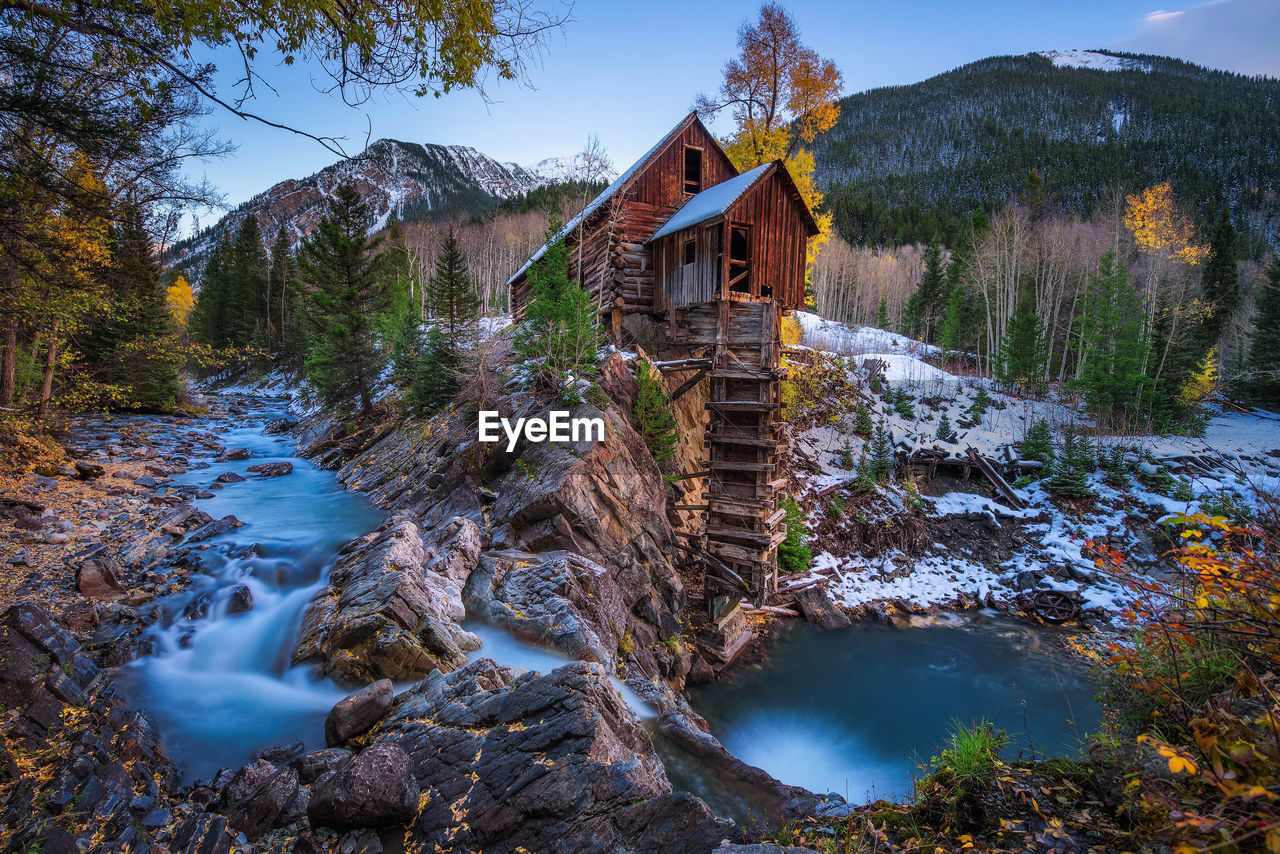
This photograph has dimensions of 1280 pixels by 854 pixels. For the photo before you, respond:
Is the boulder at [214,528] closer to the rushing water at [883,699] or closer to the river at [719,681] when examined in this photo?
the river at [719,681]

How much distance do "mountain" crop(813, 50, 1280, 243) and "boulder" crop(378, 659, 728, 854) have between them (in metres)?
71.6

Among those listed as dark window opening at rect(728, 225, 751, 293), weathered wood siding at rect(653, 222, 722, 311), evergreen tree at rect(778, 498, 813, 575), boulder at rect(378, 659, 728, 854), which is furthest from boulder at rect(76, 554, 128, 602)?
evergreen tree at rect(778, 498, 813, 575)

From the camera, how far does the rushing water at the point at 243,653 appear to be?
572 cm

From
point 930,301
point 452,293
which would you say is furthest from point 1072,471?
point 930,301

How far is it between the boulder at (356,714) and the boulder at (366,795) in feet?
3.78

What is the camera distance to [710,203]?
15.6m

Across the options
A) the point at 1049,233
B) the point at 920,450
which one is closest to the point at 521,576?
the point at 920,450

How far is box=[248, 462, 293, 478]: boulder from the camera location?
16531 mm

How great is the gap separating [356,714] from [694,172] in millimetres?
19542

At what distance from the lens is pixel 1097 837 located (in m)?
3.13

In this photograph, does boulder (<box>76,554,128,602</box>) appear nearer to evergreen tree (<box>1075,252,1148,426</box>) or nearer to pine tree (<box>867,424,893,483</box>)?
pine tree (<box>867,424,893,483</box>)

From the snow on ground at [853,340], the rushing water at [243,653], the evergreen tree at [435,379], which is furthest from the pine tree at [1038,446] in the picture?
the rushing water at [243,653]

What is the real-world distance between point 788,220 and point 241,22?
15.2m

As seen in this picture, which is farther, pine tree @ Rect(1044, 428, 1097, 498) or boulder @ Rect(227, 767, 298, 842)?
pine tree @ Rect(1044, 428, 1097, 498)
